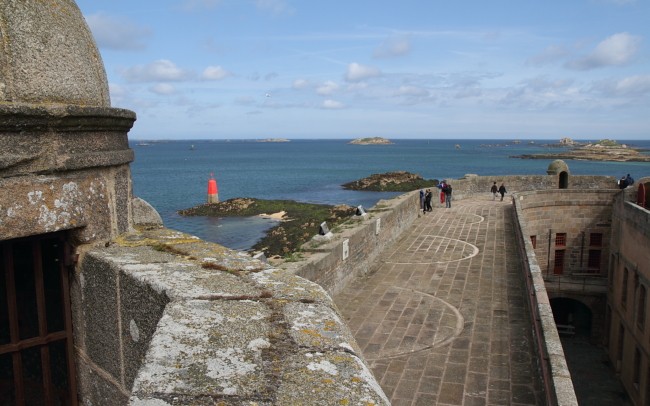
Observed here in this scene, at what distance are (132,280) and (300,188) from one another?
63675mm

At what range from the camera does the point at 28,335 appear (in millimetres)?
3174

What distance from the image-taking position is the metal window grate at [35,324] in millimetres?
2924

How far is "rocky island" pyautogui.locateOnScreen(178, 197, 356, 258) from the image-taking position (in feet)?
97.0

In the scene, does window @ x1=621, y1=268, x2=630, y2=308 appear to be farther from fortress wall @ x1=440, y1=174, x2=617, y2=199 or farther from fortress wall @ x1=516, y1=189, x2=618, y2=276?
fortress wall @ x1=440, y1=174, x2=617, y2=199

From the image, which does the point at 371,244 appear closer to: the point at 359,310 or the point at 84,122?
the point at 359,310

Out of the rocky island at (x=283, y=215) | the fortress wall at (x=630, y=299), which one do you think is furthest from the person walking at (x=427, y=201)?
the fortress wall at (x=630, y=299)

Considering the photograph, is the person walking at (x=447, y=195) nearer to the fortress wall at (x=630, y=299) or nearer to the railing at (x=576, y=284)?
the railing at (x=576, y=284)

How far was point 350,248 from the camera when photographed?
405 inches

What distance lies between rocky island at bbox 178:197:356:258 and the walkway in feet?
43.4

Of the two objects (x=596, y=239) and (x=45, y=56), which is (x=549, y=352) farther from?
(x=596, y=239)

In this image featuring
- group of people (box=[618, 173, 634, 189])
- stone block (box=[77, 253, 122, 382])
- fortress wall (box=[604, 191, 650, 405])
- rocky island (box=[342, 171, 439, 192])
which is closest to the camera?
stone block (box=[77, 253, 122, 382])

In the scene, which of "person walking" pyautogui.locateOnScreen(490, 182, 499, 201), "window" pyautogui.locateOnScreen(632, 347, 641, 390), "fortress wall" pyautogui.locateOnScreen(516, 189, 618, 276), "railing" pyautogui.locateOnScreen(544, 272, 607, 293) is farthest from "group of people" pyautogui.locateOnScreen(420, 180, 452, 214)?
"window" pyautogui.locateOnScreen(632, 347, 641, 390)

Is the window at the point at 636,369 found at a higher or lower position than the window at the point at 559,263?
lower

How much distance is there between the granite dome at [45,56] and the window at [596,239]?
1060 inches
